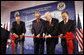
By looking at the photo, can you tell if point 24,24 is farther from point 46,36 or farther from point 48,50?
point 48,50

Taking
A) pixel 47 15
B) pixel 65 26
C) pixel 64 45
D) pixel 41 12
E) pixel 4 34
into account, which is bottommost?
pixel 64 45

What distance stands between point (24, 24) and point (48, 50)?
1485 millimetres

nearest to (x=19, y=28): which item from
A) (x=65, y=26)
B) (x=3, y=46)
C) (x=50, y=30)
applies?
(x=3, y=46)

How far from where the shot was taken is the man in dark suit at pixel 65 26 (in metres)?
4.60

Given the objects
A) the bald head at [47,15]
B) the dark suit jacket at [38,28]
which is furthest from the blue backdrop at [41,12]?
the dark suit jacket at [38,28]

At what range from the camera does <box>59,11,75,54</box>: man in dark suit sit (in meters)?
4.60

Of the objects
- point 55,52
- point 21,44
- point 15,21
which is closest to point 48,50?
point 55,52

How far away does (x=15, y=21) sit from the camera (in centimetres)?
570

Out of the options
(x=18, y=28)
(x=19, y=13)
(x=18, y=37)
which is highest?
(x=19, y=13)

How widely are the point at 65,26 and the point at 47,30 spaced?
0.68 metres

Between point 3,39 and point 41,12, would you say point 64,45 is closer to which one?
point 41,12

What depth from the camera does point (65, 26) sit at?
15.4 feet

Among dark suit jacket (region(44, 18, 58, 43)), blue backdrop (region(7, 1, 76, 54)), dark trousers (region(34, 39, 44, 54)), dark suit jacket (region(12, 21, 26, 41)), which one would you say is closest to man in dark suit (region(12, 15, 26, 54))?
dark suit jacket (region(12, 21, 26, 41))

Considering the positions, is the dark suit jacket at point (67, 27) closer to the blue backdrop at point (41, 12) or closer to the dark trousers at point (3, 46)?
the blue backdrop at point (41, 12)
